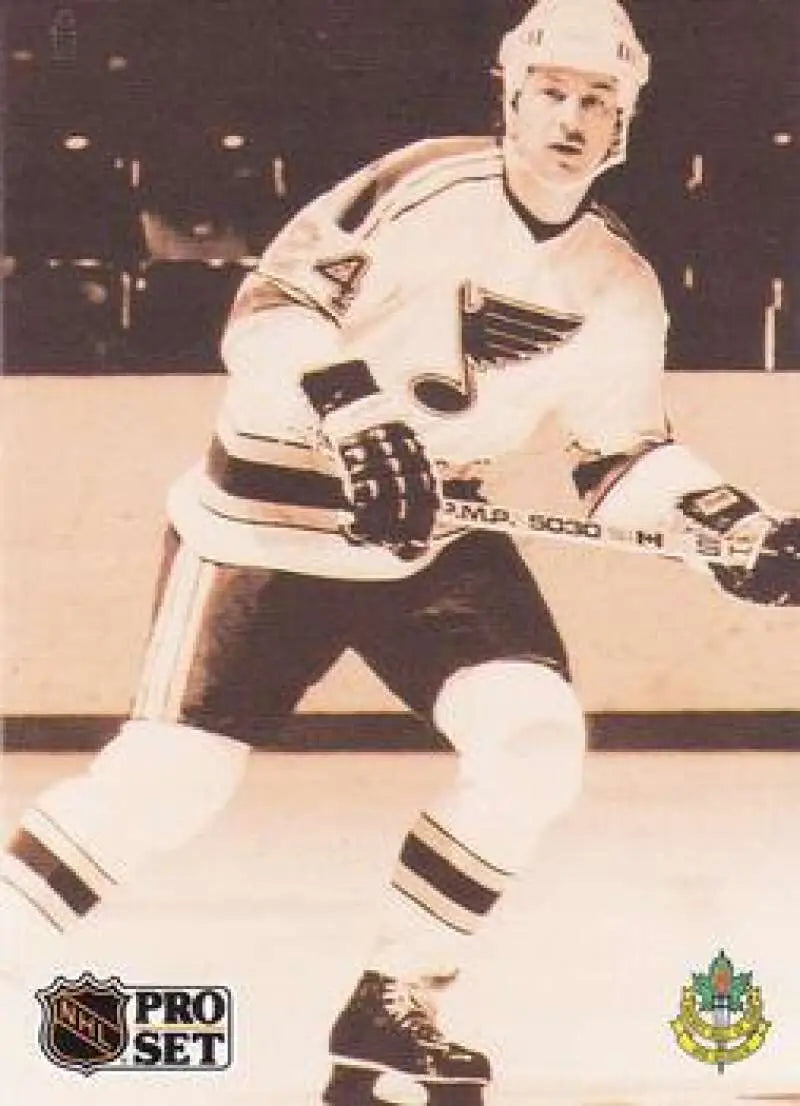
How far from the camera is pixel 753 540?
201 centimetres

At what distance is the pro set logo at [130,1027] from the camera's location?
1989 mm

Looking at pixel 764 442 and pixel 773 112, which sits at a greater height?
pixel 773 112

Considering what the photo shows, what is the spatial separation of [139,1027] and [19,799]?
26cm

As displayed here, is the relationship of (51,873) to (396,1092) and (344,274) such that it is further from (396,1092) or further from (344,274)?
(344,274)

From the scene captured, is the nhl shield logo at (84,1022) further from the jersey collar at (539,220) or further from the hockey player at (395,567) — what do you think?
the jersey collar at (539,220)

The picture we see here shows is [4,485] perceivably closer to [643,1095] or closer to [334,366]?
[334,366]

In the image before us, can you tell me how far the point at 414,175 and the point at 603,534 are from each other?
41 cm

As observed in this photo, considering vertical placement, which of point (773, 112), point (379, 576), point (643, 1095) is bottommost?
point (643, 1095)

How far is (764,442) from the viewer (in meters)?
2.01

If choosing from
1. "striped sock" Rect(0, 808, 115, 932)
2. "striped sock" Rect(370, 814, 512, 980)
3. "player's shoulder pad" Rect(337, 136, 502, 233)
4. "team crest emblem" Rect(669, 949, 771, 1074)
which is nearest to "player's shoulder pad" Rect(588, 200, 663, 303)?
"player's shoulder pad" Rect(337, 136, 502, 233)

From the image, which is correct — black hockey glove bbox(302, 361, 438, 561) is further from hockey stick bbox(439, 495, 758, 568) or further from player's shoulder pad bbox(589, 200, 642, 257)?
player's shoulder pad bbox(589, 200, 642, 257)

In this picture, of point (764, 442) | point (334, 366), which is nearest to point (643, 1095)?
point (764, 442)

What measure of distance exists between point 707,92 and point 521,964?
0.89 meters

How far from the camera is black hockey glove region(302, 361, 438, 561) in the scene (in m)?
1.96
